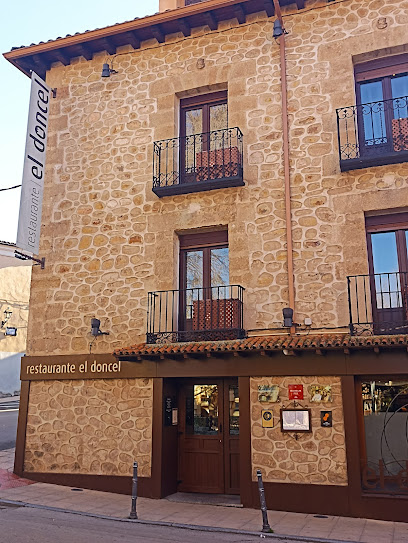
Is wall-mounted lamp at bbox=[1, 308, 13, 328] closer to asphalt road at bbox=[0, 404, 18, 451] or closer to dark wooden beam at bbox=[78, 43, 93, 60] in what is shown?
asphalt road at bbox=[0, 404, 18, 451]

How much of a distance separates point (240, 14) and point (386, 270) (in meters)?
5.95

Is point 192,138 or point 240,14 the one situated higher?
point 240,14

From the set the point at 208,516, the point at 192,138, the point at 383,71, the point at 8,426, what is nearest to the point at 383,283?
the point at 383,71

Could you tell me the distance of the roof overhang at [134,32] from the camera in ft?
34.2

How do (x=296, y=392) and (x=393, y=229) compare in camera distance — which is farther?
(x=393, y=229)

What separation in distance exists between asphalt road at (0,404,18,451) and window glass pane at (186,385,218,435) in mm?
6124

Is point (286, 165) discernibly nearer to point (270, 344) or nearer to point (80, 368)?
point (270, 344)

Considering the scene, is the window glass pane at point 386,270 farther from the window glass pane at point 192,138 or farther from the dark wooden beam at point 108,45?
the dark wooden beam at point 108,45

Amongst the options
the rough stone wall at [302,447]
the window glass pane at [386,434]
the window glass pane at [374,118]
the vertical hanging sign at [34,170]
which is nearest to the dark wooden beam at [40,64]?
the vertical hanging sign at [34,170]

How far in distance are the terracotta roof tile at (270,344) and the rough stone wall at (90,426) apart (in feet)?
2.78

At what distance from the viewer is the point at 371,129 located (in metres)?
9.59

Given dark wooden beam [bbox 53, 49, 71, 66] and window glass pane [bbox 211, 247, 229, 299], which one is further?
dark wooden beam [bbox 53, 49, 71, 66]

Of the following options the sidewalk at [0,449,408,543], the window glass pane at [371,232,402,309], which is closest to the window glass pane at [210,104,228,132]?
the window glass pane at [371,232,402,309]

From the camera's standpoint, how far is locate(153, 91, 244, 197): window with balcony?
10.0m
